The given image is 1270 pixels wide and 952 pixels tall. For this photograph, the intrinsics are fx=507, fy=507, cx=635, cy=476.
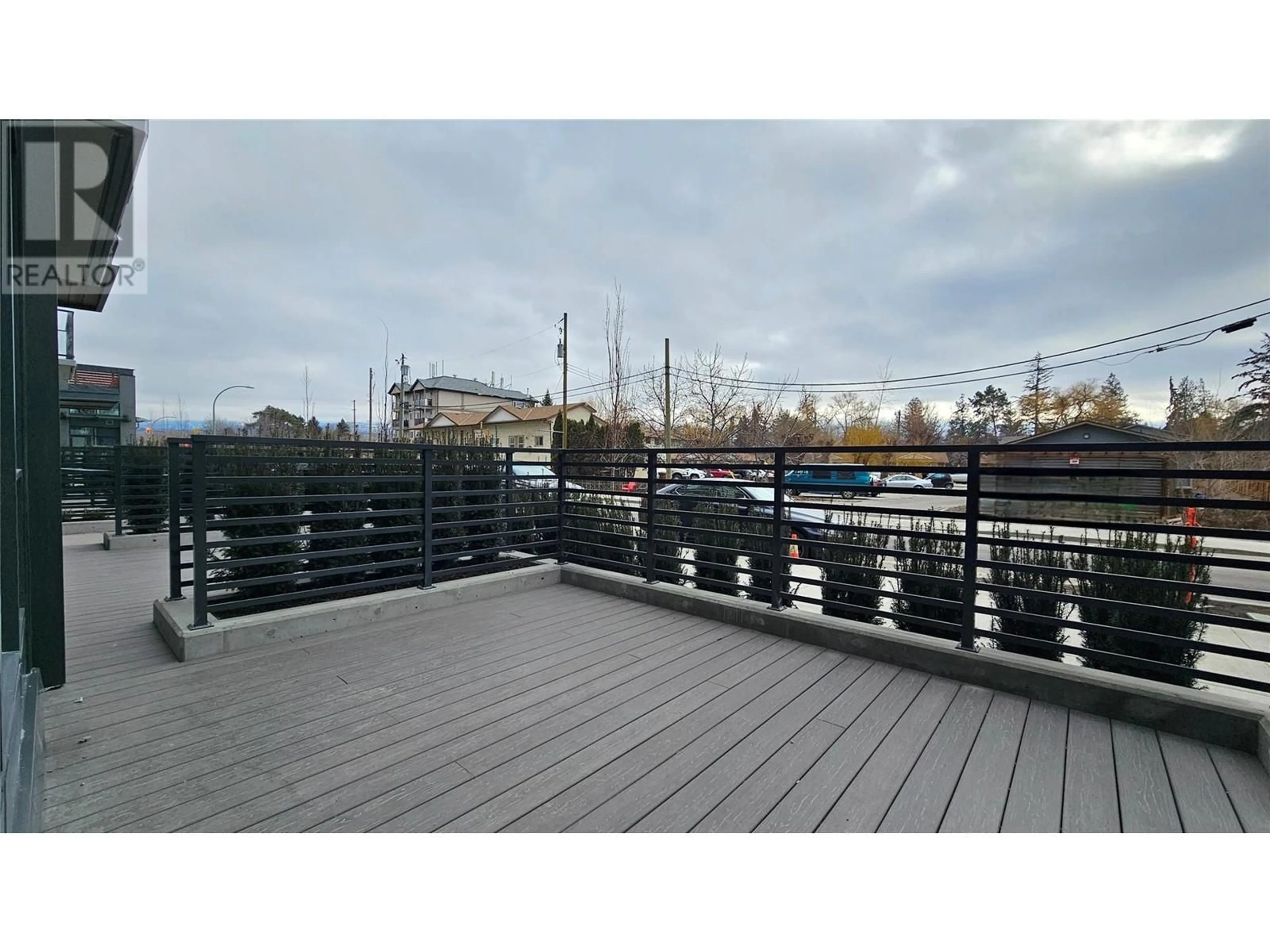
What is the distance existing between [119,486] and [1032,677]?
8.54 m

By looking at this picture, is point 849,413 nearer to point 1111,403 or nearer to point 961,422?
point 961,422

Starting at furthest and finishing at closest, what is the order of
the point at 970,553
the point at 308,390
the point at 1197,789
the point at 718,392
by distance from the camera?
the point at 308,390 < the point at 718,392 < the point at 970,553 < the point at 1197,789

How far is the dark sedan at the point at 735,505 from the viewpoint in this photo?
3029 mm

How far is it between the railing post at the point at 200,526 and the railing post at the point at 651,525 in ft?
8.11

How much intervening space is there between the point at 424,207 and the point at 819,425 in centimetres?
1517

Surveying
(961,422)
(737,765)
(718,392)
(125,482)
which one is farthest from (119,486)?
(961,422)

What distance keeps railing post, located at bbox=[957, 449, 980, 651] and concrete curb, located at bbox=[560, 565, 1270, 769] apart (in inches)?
3.6

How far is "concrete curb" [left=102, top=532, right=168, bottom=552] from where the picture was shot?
5.72 metres

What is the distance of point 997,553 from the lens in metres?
2.94

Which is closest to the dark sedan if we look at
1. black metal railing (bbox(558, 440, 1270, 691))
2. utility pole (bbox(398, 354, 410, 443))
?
black metal railing (bbox(558, 440, 1270, 691))

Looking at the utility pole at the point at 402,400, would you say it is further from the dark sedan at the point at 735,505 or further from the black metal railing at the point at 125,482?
the dark sedan at the point at 735,505

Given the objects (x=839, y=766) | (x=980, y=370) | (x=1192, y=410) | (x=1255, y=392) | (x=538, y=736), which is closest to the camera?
(x=839, y=766)
